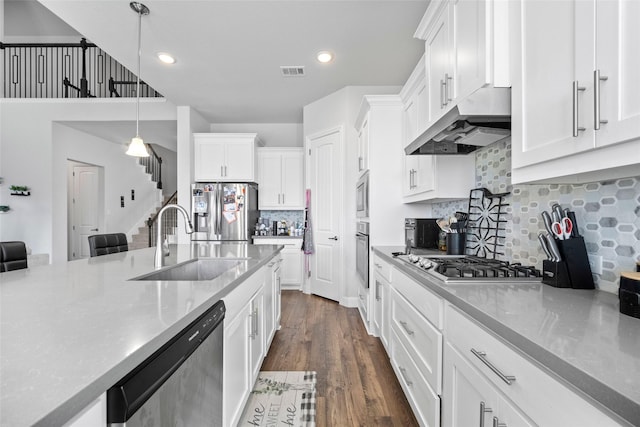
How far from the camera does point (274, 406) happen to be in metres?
1.87

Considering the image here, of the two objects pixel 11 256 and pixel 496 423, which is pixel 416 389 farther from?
pixel 11 256

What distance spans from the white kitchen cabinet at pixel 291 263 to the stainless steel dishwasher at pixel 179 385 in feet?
12.0

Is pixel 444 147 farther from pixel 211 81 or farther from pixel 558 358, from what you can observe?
pixel 211 81

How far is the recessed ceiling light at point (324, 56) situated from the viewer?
322 cm

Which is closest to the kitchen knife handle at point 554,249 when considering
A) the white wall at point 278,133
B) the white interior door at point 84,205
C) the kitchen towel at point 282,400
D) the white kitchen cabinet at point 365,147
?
the kitchen towel at point 282,400

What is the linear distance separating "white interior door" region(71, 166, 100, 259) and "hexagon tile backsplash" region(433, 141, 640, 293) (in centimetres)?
780

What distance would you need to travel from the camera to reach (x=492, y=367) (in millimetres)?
873

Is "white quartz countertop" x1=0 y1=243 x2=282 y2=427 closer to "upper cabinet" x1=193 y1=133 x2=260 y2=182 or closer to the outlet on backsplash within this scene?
the outlet on backsplash

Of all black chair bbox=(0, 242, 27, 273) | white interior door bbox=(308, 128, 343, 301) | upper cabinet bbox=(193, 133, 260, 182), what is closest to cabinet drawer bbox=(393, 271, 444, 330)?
white interior door bbox=(308, 128, 343, 301)

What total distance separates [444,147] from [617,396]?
1762 millimetres

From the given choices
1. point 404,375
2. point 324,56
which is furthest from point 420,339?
point 324,56

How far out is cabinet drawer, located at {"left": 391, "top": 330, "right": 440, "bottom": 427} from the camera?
4.41 ft

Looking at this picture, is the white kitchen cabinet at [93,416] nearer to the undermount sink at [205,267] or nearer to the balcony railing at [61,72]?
the undermount sink at [205,267]

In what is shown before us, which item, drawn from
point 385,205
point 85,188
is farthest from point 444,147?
point 85,188
